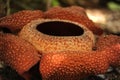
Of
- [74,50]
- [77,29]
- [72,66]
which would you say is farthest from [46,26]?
[72,66]

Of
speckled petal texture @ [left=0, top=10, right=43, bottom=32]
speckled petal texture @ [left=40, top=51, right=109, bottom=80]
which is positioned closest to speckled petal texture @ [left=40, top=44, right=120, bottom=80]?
speckled petal texture @ [left=40, top=51, right=109, bottom=80]

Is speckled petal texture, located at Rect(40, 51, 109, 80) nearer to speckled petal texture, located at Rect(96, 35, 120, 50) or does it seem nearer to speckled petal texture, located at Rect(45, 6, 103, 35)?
speckled petal texture, located at Rect(96, 35, 120, 50)

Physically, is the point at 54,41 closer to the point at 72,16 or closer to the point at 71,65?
the point at 71,65

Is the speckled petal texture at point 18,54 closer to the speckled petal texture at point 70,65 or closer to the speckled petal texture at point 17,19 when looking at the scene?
the speckled petal texture at point 70,65

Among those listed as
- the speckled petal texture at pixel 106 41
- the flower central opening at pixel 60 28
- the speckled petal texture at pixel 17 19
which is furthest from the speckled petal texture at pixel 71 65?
the speckled petal texture at pixel 17 19

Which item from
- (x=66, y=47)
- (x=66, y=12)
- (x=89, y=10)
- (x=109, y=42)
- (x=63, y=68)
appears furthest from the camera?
(x=89, y=10)

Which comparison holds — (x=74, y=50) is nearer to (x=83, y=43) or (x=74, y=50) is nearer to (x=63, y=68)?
(x=83, y=43)
